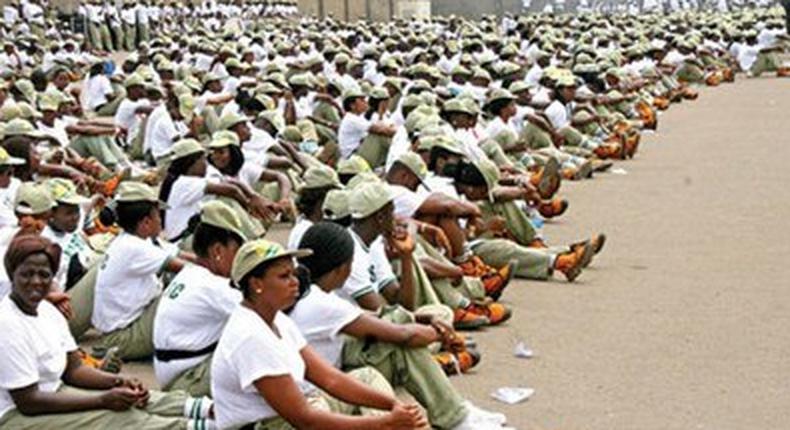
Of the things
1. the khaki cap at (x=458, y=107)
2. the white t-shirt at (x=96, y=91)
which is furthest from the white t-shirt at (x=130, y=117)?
Answer: the khaki cap at (x=458, y=107)

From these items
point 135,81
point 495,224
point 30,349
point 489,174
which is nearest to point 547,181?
point 489,174

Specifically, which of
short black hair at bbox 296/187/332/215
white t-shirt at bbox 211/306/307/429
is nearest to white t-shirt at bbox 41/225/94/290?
short black hair at bbox 296/187/332/215

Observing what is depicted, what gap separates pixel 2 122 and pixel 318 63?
9.89 meters

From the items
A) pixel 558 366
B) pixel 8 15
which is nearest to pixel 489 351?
pixel 558 366

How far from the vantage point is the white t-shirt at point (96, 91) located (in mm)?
20250

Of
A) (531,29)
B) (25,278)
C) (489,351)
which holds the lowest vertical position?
(531,29)

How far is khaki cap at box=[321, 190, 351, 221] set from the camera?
8.16 metres

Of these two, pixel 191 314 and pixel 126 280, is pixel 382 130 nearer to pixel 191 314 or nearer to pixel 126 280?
pixel 126 280

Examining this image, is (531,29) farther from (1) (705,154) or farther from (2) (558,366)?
(2) (558,366)

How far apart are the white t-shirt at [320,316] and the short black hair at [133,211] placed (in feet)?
5.56

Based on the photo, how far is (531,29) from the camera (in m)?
38.9

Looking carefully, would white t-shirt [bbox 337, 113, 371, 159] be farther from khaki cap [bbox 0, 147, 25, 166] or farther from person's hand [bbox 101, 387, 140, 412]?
person's hand [bbox 101, 387, 140, 412]

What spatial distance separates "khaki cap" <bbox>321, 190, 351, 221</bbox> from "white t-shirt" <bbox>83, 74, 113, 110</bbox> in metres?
12.4

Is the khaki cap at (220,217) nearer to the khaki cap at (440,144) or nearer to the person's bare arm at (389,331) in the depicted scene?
the person's bare arm at (389,331)
